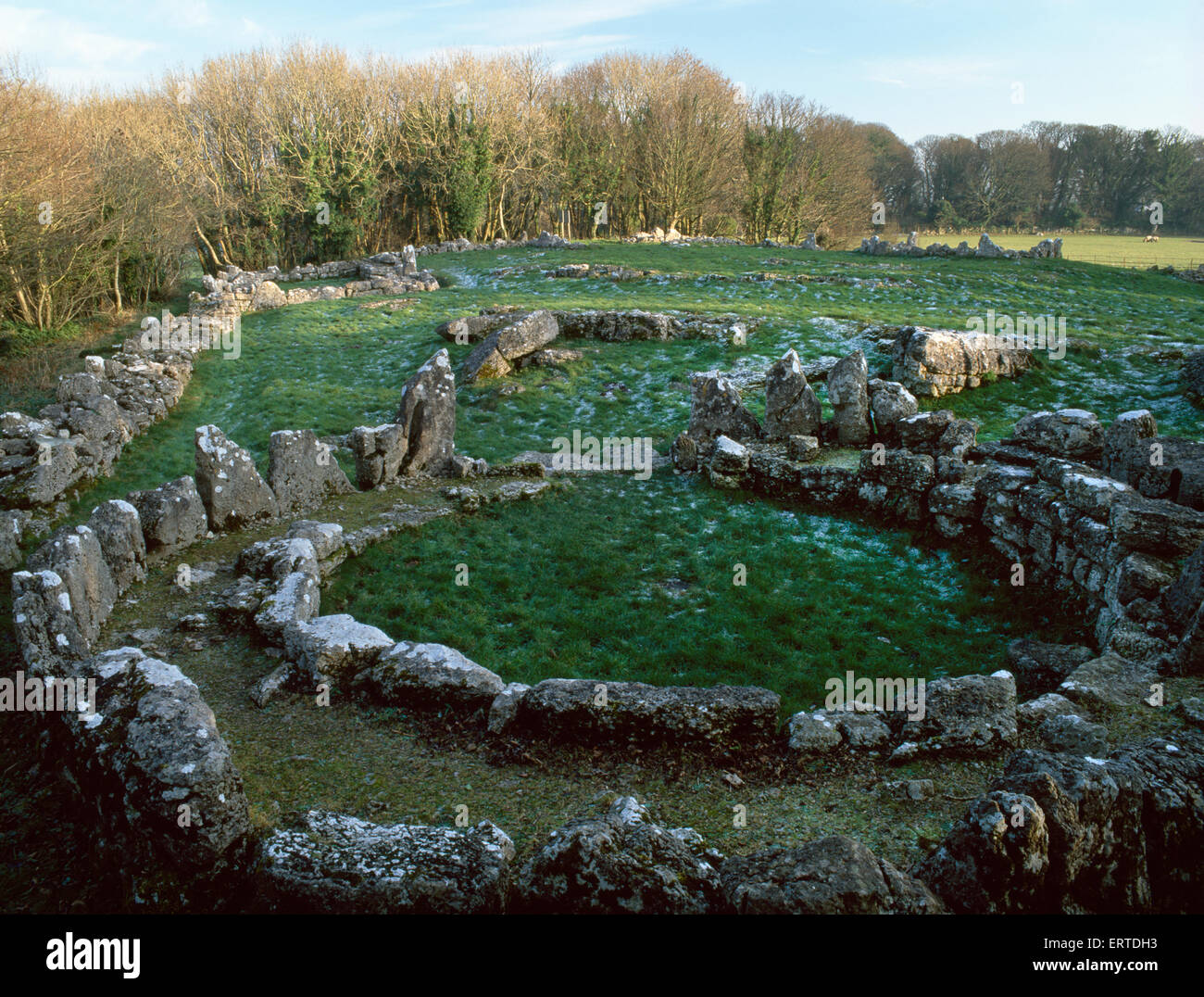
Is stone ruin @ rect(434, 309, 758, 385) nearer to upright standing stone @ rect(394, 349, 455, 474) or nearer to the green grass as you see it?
upright standing stone @ rect(394, 349, 455, 474)

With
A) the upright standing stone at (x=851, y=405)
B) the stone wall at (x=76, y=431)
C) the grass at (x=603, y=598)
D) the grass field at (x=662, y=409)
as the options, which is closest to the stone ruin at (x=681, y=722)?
the grass at (x=603, y=598)

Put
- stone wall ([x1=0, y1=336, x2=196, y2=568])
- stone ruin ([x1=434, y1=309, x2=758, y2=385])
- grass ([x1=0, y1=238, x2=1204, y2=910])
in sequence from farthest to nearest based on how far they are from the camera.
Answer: stone ruin ([x1=434, y1=309, x2=758, y2=385])
stone wall ([x1=0, y1=336, x2=196, y2=568])
grass ([x1=0, y1=238, x2=1204, y2=910])

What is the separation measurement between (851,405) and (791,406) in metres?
1.11

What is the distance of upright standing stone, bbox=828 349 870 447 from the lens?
14.4 meters

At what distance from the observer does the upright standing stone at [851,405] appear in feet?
47.1

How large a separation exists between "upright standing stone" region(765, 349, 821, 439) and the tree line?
21.2 m

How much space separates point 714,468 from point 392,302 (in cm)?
1832

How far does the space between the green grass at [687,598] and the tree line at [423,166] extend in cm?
1988

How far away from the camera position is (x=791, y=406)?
14.5m

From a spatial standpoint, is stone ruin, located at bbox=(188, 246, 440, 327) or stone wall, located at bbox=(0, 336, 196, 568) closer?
stone wall, located at bbox=(0, 336, 196, 568)

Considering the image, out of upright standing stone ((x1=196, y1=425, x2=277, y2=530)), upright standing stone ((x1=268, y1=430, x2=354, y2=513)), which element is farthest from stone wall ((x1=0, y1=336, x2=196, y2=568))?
upright standing stone ((x1=268, y1=430, x2=354, y2=513))

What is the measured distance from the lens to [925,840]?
530 centimetres

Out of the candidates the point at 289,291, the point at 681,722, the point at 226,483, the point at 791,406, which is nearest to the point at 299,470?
the point at 226,483

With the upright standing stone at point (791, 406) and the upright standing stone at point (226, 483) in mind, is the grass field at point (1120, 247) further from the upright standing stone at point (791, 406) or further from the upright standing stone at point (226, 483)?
the upright standing stone at point (226, 483)
